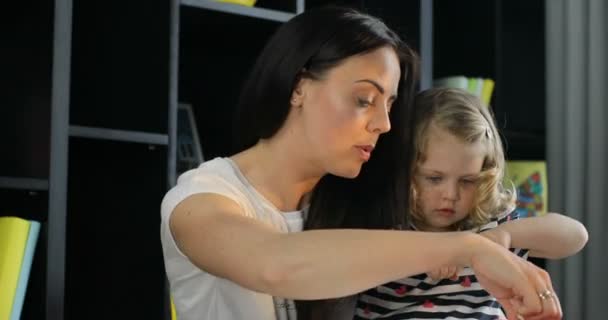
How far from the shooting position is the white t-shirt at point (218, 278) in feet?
4.68

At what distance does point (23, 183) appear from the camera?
5.83 feet

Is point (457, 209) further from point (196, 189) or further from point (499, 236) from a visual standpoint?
point (196, 189)

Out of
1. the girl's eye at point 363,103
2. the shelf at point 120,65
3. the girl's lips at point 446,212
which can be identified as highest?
the shelf at point 120,65

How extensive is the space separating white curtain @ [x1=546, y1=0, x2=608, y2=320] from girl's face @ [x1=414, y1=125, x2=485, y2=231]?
1.01 m

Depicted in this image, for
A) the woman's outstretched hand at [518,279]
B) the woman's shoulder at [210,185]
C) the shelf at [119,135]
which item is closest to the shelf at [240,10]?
the shelf at [119,135]

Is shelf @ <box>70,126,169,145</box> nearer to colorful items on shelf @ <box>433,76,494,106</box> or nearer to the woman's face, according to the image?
the woman's face

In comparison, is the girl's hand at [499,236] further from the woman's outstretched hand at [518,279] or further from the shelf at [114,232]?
the shelf at [114,232]

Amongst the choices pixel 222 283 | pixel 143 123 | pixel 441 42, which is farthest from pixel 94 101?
pixel 441 42

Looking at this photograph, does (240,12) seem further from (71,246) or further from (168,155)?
(71,246)

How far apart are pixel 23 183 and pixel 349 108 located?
684 mm

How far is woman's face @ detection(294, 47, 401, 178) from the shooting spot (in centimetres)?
144

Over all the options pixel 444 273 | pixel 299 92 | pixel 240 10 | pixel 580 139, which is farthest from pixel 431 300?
pixel 580 139

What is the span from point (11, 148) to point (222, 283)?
69cm

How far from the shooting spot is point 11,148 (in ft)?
6.29
